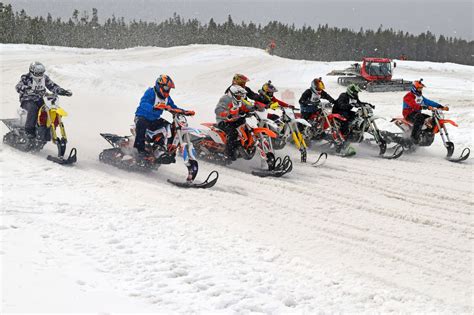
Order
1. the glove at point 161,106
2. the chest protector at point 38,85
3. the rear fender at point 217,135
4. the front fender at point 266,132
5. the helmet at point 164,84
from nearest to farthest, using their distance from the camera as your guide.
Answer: the glove at point 161,106
the helmet at point 164,84
the front fender at point 266,132
the chest protector at point 38,85
the rear fender at point 217,135

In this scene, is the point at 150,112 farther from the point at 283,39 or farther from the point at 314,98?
the point at 283,39

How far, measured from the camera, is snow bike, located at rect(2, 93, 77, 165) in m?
10.4

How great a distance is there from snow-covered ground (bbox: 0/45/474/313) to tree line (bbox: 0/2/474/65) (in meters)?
88.3

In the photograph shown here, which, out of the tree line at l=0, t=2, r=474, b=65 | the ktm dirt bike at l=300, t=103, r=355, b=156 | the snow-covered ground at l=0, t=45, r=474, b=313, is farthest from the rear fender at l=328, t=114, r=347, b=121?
the tree line at l=0, t=2, r=474, b=65

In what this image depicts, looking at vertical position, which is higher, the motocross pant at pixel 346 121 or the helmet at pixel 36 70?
the helmet at pixel 36 70

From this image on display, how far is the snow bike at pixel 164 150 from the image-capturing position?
375 inches

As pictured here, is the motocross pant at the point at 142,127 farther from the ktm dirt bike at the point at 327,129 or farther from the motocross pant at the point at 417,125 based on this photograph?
the motocross pant at the point at 417,125

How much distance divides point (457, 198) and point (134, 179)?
592 centimetres

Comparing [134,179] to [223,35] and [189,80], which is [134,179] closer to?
[189,80]

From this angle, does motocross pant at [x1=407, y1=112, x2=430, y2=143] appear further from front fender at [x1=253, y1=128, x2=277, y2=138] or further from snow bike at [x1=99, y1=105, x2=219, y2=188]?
snow bike at [x1=99, y1=105, x2=219, y2=188]

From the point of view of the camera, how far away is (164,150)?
10117 mm

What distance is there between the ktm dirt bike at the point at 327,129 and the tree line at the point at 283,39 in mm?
84500

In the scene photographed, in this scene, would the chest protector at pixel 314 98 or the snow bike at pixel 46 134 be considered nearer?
the snow bike at pixel 46 134

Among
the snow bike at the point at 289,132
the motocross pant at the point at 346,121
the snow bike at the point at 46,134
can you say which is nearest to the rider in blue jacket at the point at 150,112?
the snow bike at the point at 46,134
